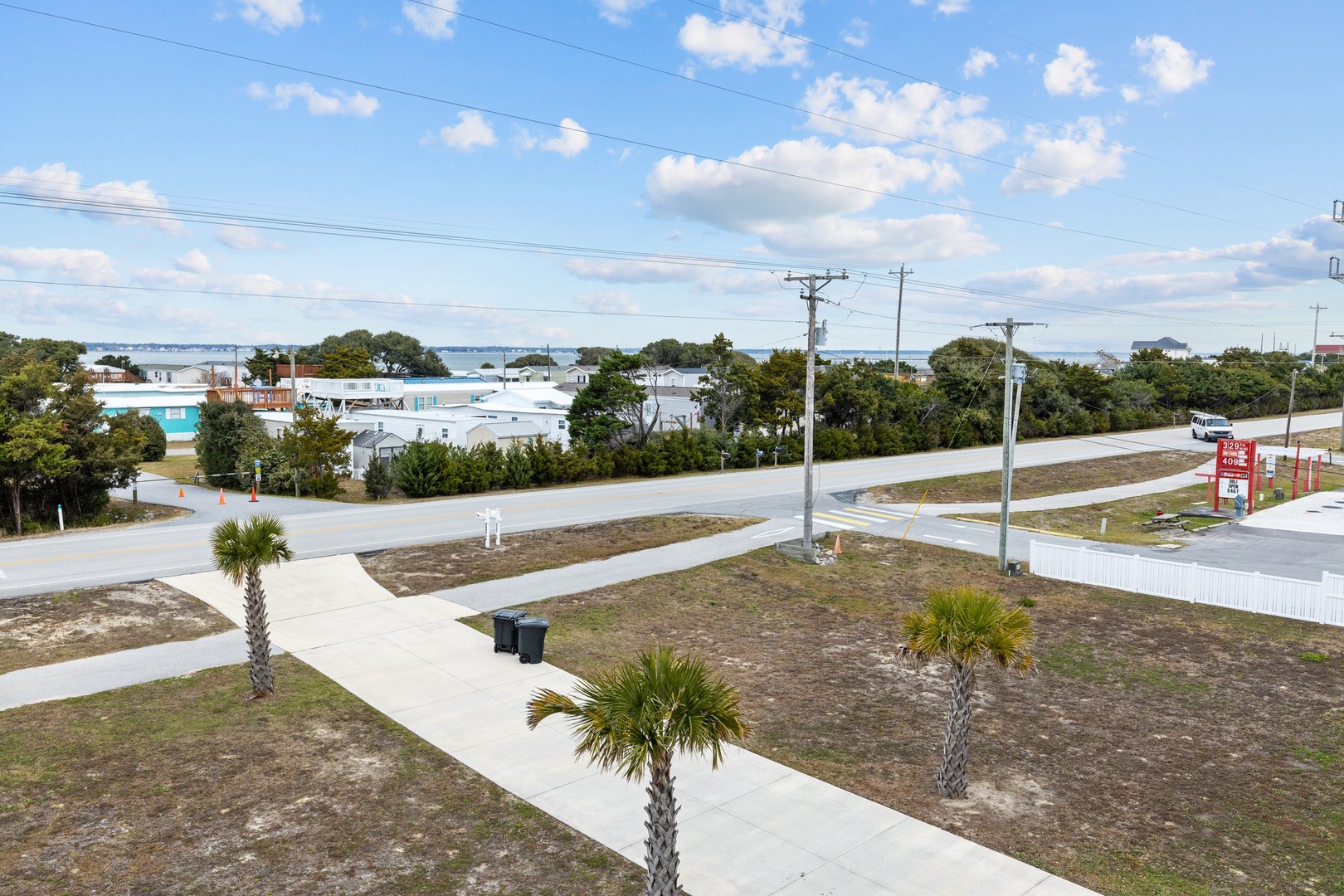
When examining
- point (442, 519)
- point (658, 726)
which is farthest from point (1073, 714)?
point (442, 519)

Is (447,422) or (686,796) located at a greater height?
(447,422)

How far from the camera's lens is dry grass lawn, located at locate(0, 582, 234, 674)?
1568 cm

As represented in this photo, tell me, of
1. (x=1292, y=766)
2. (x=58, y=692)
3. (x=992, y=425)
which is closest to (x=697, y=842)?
(x=1292, y=766)

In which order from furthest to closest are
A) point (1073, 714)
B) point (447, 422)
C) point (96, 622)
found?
point (447, 422) < point (96, 622) < point (1073, 714)

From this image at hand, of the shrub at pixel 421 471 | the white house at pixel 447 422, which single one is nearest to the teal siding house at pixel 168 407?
the white house at pixel 447 422

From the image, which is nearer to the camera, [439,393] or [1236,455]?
[1236,455]

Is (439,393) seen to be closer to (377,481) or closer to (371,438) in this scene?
(371,438)

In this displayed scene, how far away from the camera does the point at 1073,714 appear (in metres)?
13.9

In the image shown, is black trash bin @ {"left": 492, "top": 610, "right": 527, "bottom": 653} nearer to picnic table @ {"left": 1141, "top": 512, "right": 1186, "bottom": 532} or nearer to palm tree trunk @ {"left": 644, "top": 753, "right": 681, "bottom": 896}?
palm tree trunk @ {"left": 644, "top": 753, "right": 681, "bottom": 896}

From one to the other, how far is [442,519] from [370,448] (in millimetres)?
14918

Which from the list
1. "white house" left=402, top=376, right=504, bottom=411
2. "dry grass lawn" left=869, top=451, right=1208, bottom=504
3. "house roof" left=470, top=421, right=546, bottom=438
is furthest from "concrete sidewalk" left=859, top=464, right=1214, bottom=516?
"white house" left=402, top=376, right=504, bottom=411

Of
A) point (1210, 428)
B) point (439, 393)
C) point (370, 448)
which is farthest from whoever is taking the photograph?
point (439, 393)

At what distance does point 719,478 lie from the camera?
4197 cm

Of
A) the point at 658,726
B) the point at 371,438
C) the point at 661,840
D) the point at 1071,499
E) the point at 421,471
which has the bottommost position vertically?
the point at 1071,499
